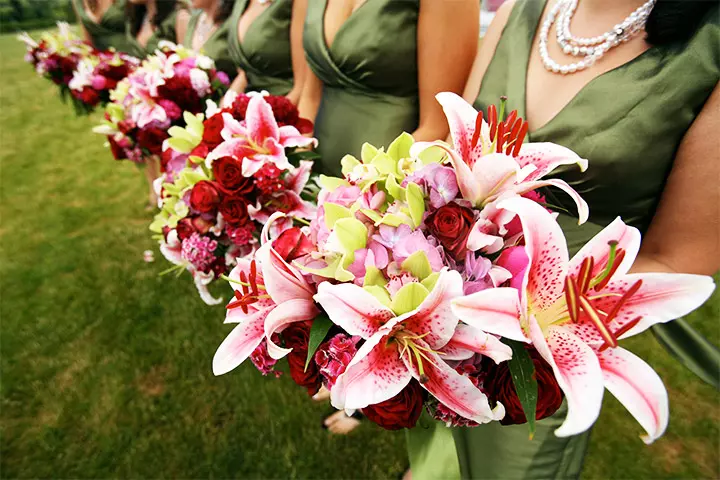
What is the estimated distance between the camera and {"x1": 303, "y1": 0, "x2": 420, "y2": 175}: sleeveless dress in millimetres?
1647

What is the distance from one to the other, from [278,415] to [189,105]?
1.67 meters

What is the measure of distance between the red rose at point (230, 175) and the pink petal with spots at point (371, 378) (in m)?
0.72

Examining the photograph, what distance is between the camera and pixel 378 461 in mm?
2246

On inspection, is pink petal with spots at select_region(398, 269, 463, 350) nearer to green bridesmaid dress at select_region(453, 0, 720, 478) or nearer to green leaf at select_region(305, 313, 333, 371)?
green leaf at select_region(305, 313, 333, 371)

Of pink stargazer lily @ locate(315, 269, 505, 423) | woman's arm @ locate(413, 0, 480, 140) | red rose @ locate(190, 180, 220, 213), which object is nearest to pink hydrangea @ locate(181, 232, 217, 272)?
red rose @ locate(190, 180, 220, 213)

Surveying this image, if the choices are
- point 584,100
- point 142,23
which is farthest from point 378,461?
point 142,23

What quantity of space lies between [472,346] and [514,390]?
0.39 feet

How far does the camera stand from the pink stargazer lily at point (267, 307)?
0.69 metres

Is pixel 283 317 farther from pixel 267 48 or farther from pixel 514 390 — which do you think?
pixel 267 48

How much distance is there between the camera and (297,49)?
2.30m

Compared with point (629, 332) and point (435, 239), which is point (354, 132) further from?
point (629, 332)

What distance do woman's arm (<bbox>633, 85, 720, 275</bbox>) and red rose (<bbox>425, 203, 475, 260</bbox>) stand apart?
725 millimetres

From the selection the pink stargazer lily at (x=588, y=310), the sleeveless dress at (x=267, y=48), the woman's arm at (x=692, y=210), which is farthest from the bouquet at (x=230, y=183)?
the sleeveless dress at (x=267, y=48)

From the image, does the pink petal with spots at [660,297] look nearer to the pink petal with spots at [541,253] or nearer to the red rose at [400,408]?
the pink petal with spots at [541,253]
